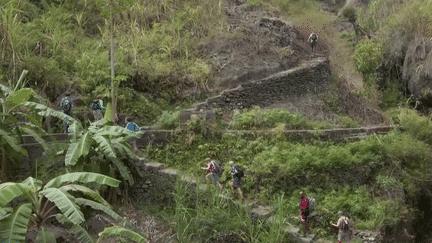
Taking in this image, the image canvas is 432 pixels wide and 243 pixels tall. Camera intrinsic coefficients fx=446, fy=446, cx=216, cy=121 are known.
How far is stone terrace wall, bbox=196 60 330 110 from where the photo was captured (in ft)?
49.0

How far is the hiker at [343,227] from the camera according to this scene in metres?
9.37

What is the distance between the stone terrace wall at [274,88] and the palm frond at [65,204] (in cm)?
698

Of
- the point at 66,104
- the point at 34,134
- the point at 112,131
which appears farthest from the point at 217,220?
the point at 66,104

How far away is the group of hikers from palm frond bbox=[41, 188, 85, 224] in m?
3.54

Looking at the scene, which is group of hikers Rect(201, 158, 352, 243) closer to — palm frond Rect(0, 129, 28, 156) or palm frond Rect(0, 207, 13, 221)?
palm frond Rect(0, 129, 28, 156)

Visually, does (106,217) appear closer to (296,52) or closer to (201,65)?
(201,65)

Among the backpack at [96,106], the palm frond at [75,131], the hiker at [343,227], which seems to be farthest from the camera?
the backpack at [96,106]

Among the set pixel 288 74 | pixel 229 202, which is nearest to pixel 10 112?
pixel 229 202

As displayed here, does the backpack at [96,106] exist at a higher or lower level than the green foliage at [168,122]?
higher

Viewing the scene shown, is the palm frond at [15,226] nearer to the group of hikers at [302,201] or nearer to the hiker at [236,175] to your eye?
the group of hikers at [302,201]

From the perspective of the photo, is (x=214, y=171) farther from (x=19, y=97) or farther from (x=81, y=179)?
(x=19, y=97)

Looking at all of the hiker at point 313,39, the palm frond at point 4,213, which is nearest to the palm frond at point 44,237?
the palm frond at point 4,213

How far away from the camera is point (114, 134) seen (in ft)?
32.1

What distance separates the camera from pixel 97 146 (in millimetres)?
10047
